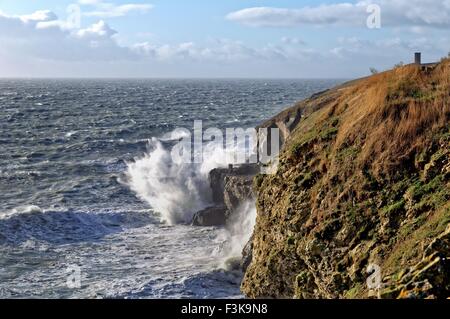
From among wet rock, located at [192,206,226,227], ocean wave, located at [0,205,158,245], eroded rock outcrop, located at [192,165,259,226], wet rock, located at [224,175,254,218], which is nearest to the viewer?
wet rock, located at [224,175,254,218]

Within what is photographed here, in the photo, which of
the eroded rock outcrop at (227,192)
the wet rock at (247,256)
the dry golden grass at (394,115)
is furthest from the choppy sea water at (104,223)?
the dry golden grass at (394,115)

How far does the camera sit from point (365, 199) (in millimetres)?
9773

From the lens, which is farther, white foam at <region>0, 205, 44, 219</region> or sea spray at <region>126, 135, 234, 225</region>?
sea spray at <region>126, 135, 234, 225</region>

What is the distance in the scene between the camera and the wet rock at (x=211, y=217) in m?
26.1

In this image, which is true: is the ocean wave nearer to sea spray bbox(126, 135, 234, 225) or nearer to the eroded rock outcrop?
sea spray bbox(126, 135, 234, 225)

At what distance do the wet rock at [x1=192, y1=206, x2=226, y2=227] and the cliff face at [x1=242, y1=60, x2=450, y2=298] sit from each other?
43.8 ft

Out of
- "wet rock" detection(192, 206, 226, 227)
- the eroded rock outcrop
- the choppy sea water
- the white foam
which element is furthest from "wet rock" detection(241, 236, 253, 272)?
the white foam

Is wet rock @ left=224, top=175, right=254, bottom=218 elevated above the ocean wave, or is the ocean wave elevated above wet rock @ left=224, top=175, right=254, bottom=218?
wet rock @ left=224, top=175, right=254, bottom=218

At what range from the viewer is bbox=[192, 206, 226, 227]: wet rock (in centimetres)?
2608

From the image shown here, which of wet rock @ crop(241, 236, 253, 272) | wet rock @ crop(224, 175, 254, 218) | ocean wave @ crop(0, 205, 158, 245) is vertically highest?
wet rock @ crop(224, 175, 254, 218)

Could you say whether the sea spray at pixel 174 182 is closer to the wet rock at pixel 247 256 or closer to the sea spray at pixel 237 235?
the sea spray at pixel 237 235

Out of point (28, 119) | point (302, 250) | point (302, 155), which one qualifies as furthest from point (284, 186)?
point (28, 119)

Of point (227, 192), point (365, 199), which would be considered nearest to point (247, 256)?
point (227, 192)

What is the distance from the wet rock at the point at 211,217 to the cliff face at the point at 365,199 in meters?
13.4
